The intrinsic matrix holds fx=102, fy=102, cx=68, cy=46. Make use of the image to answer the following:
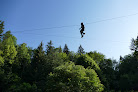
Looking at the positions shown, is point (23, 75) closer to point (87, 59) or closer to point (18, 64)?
point (18, 64)

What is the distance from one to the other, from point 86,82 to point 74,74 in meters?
1.83

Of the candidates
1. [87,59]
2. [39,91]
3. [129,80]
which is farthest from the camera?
[129,80]

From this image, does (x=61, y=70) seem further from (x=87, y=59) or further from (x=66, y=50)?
(x=66, y=50)

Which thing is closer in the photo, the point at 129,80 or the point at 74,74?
the point at 74,74

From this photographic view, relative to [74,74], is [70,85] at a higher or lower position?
lower

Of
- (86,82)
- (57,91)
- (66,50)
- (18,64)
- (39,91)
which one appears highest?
(66,50)

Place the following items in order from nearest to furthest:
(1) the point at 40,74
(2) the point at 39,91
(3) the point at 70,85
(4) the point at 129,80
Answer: (3) the point at 70,85
(2) the point at 39,91
(4) the point at 129,80
(1) the point at 40,74

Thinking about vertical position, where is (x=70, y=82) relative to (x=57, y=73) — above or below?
below

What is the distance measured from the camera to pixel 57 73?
530 inches

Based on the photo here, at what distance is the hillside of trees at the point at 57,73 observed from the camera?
42.3 feet

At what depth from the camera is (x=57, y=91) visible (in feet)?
40.4

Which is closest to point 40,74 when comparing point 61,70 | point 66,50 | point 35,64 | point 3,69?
point 35,64

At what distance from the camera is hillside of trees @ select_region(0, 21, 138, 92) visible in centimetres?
1289

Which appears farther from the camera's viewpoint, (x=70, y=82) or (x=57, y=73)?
(x=57, y=73)
